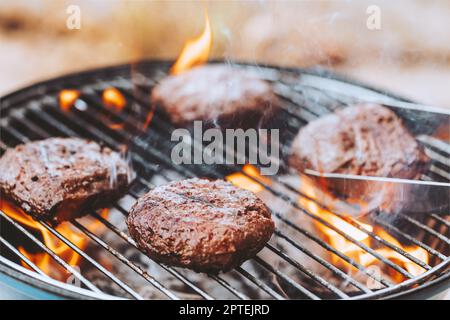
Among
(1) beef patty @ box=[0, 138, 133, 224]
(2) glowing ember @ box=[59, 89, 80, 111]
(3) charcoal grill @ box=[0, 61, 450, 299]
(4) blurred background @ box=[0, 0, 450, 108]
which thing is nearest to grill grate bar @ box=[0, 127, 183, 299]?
(3) charcoal grill @ box=[0, 61, 450, 299]

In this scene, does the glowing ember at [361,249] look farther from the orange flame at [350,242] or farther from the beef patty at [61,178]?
the beef patty at [61,178]

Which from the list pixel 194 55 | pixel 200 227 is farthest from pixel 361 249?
pixel 194 55

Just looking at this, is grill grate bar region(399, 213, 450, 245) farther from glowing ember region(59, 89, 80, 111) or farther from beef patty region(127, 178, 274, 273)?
glowing ember region(59, 89, 80, 111)

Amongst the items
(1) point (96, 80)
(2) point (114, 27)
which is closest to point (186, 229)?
(1) point (96, 80)

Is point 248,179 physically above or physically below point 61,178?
below

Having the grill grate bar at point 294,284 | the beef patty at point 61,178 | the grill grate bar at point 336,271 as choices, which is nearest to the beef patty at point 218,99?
the beef patty at point 61,178

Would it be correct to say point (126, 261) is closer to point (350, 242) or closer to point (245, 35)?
point (350, 242)
